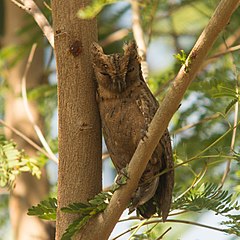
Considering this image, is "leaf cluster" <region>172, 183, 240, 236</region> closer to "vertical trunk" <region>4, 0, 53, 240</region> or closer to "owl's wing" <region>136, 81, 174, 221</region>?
"owl's wing" <region>136, 81, 174, 221</region>

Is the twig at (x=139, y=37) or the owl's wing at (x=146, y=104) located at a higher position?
the twig at (x=139, y=37)

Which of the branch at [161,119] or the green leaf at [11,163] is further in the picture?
the green leaf at [11,163]

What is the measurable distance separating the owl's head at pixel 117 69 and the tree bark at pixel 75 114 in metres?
0.09

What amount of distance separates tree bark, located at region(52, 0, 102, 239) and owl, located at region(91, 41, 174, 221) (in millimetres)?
175

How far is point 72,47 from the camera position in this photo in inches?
92.4

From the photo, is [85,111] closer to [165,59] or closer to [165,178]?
[165,178]

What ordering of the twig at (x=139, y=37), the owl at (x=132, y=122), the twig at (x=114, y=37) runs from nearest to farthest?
the owl at (x=132, y=122) → the twig at (x=139, y=37) → the twig at (x=114, y=37)

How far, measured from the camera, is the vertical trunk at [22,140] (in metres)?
3.89

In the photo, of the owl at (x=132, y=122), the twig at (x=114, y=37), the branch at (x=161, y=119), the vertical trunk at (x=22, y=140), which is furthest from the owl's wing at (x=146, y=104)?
the twig at (x=114, y=37)

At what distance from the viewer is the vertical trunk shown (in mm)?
3890

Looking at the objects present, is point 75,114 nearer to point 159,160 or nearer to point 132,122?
point 132,122

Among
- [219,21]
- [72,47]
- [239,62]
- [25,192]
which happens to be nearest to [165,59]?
[25,192]

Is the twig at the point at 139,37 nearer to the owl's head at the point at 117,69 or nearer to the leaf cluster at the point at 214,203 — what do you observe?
the owl's head at the point at 117,69

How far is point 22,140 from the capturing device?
406 cm
